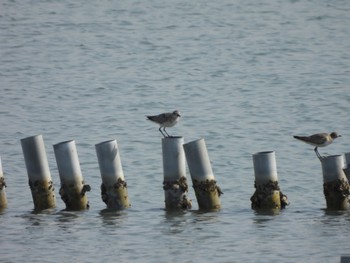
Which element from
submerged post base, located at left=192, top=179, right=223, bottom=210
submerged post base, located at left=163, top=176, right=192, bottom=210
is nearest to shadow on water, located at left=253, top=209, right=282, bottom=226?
submerged post base, located at left=192, top=179, right=223, bottom=210

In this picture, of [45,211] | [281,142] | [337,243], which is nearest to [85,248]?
[45,211]

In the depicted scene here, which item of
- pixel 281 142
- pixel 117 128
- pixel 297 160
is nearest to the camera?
pixel 297 160

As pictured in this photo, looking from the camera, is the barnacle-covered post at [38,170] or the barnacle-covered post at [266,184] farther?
the barnacle-covered post at [38,170]

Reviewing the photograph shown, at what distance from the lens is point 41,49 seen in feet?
155

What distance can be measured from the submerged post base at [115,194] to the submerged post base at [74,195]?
1.09ft

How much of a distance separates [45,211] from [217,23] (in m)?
32.6

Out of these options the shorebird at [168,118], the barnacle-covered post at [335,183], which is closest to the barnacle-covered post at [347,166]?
the barnacle-covered post at [335,183]

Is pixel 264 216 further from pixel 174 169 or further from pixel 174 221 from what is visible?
pixel 174 169

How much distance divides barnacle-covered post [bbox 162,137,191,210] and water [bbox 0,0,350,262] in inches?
18.0

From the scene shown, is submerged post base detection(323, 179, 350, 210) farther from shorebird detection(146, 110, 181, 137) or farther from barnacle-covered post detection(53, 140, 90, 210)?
barnacle-covered post detection(53, 140, 90, 210)

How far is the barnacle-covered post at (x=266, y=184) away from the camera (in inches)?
795

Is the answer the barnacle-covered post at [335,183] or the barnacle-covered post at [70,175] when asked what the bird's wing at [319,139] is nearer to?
the barnacle-covered post at [335,183]

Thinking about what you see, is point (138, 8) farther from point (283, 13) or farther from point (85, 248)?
point (85, 248)

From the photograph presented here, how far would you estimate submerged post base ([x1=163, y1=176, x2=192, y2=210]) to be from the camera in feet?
67.8
